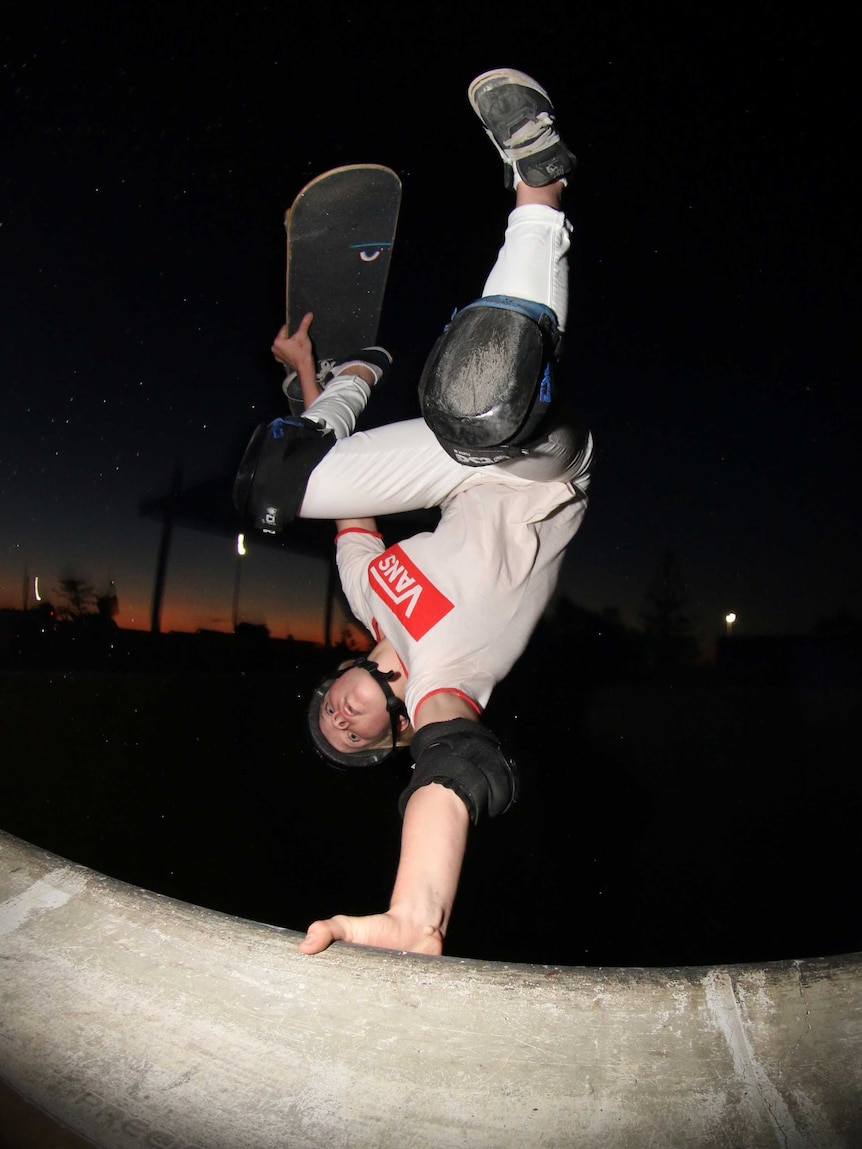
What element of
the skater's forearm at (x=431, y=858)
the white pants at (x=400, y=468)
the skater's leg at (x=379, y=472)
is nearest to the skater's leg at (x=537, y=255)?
the white pants at (x=400, y=468)

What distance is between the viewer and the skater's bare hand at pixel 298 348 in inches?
92.9

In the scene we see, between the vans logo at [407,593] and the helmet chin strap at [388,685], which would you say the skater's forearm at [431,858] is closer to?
the vans logo at [407,593]

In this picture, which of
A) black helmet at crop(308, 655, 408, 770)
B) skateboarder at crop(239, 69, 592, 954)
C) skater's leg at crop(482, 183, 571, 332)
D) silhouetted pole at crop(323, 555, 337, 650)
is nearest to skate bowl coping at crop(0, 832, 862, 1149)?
skateboarder at crop(239, 69, 592, 954)

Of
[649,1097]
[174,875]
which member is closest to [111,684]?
[174,875]

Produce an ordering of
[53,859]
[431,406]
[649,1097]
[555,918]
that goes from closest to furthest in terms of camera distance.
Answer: [649,1097]
[431,406]
[53,859]
[555,918]

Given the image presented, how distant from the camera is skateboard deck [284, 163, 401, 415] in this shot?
216 centimetres

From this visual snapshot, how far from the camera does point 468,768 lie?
1164 mm

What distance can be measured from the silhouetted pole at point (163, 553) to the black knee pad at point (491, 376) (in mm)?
3128

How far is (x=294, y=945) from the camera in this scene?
100 centimetres

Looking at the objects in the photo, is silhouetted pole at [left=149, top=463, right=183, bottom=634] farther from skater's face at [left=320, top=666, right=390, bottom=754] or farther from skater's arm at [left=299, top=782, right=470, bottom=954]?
skater's arm at [left=299, top=782, right=470, bottom=954]

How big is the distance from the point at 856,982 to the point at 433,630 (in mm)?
1041

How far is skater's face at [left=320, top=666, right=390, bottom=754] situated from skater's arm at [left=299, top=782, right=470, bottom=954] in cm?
72

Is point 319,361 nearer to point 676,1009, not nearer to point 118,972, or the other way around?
point 118,972

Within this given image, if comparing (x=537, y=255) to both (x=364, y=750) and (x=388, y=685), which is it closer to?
(x=388, y=685)
